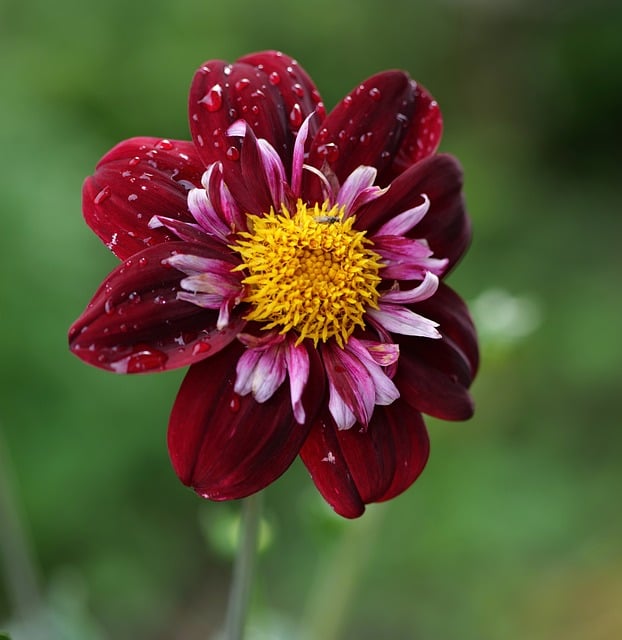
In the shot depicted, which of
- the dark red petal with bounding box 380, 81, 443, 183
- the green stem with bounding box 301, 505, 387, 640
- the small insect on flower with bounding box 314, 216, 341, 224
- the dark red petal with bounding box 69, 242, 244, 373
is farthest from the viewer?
the green stem with bounding box 301, 505, 387, 640

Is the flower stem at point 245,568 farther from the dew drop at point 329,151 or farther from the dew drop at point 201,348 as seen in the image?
the dew drop at point 329,151

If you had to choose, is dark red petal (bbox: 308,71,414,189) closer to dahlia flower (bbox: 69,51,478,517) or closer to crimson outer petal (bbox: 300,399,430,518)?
dahlia flower (bbox: 69,51,478,517)

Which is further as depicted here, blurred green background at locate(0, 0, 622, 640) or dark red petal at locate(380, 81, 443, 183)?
blurred green background at locate(0, 0, 622, 640)

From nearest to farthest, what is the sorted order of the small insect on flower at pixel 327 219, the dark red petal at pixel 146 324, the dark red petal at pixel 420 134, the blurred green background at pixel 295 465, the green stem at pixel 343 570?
the dark red petal at pixel 146 324, the small insect on flower at pixel 327 219, the dark red petal at pixel 420 134, the green stem at pixel 343 570, the blurred green background at pixel 295 465

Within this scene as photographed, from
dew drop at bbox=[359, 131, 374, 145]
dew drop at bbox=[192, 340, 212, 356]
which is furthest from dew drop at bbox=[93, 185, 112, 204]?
dew drop at bbox=[359, 131, 374, 145]

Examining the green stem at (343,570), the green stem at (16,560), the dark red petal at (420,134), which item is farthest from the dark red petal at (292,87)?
the green stem at (16,560)

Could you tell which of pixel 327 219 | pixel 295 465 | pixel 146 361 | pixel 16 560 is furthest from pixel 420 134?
pixel 295 465

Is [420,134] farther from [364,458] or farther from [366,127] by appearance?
[364,458]
